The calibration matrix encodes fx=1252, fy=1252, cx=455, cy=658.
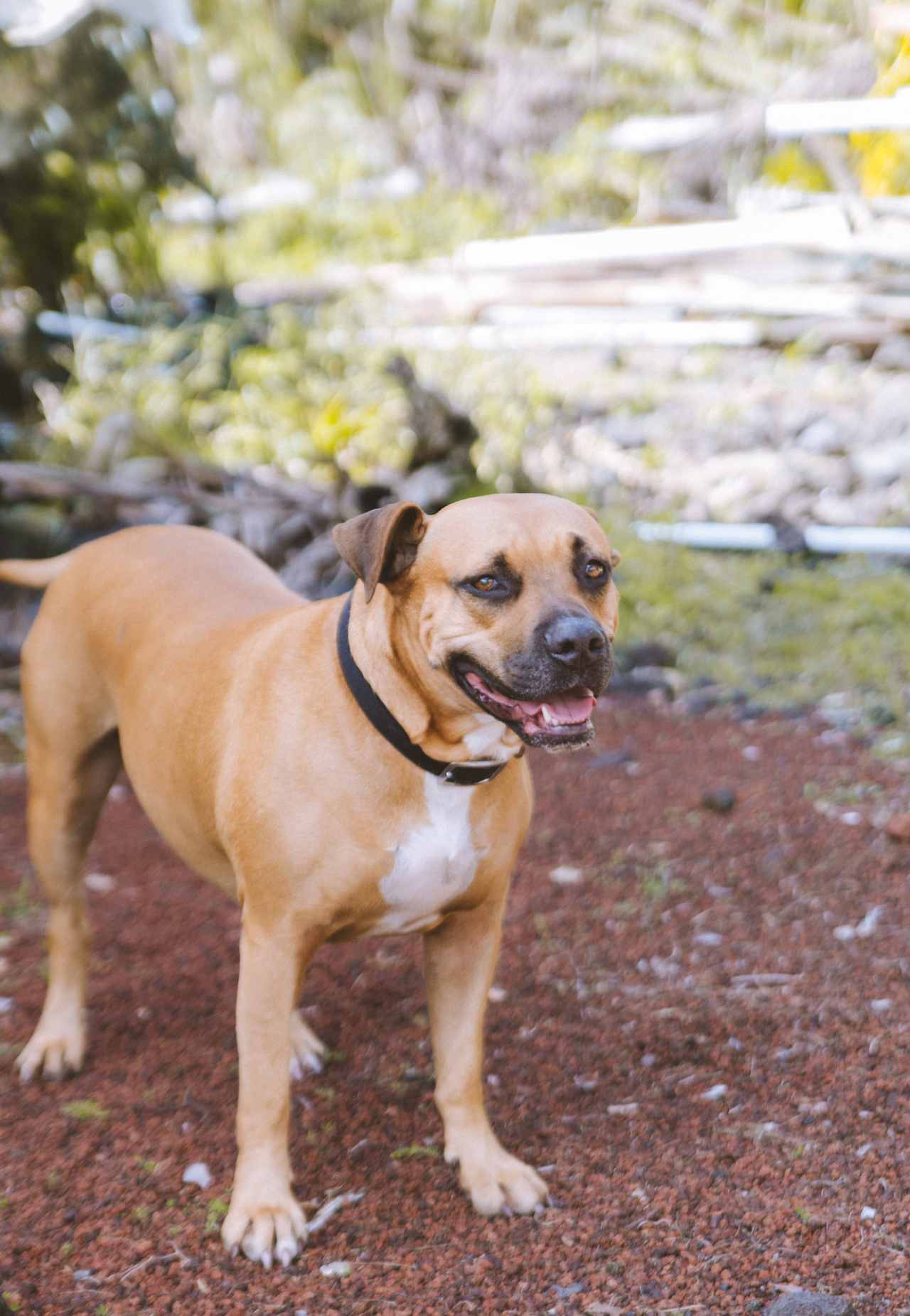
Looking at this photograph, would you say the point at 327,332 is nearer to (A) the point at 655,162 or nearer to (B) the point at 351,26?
(A) the point at 655,162

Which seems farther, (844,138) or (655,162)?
(655,162)

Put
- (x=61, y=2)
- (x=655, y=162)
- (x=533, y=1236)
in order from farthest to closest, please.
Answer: (x=655, y=162)
(x=61, y=2)
(x=533, y=1236)

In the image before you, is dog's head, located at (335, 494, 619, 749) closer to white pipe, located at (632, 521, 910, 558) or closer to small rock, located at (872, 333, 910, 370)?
white pipe, located at (632, 521, 910, 558)

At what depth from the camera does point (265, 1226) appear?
2.61 metres

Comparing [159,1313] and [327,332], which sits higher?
[159,1313]

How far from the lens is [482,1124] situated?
9.65ft

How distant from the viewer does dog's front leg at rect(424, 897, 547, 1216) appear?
2.93m

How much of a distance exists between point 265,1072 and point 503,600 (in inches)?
44.6

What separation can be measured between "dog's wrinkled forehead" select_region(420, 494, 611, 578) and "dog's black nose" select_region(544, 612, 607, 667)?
0.18 metres

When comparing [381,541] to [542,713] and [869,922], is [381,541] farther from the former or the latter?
[869,922]

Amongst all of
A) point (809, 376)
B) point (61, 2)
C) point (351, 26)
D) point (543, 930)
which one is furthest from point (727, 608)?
point (351, 26)

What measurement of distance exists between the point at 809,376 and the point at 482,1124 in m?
7.99

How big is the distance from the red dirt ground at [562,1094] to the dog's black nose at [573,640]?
123 cm

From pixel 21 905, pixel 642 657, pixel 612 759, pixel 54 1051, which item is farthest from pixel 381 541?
pixel 642 657
